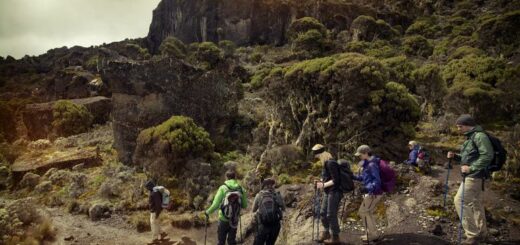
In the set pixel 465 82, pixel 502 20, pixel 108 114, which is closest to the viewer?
pixel 465 82

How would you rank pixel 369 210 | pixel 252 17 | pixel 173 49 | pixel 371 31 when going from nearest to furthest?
pixel 369 210
pixel 371 31
pixel 173 49
pixel 252 17

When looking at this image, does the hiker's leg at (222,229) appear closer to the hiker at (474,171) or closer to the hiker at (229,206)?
the hiker at (229,206)

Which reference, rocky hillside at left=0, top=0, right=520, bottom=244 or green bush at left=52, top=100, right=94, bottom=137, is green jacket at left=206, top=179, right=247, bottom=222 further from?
green bush at left=52, top=100, right=94, bottom=137

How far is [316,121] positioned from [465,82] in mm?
16262

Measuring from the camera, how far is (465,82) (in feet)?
92.0

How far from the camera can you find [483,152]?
6273mm

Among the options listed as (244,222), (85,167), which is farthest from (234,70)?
(244,222)

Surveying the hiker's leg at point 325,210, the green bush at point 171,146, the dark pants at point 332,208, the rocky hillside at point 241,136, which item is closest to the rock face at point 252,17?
the rocky hillside at point 241,136

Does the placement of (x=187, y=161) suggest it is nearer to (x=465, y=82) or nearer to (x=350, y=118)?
(x=350, y=118)

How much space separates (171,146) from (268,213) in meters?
9.43

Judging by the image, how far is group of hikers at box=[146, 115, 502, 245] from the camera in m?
6.48

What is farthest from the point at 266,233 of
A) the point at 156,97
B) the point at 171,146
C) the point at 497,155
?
the point at 156,97

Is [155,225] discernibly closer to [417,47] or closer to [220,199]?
[220,199]

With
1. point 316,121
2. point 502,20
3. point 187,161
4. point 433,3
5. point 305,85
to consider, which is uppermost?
point 433,3
